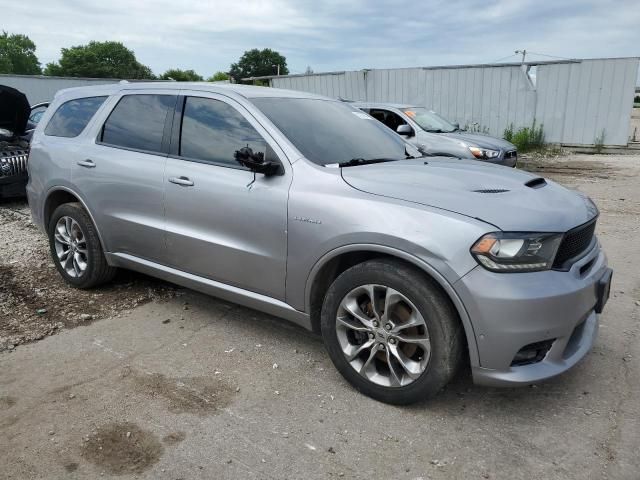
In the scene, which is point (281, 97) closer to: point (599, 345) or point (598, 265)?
point (598, 265)

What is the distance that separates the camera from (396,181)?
3023mm

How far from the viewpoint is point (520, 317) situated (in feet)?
8.21

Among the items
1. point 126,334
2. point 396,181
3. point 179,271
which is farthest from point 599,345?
point 126,334

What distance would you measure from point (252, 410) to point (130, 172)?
2.13m

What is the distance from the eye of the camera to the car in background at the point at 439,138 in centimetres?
960

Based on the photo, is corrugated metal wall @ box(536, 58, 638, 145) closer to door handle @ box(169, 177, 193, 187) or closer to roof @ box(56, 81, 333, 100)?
roof @ box(56, 81, 333, 100)

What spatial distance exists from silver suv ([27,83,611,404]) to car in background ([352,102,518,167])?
A: 572 cm

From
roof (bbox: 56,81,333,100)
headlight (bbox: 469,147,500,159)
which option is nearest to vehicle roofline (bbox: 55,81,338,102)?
roof (bbox: 56,81,333,100)

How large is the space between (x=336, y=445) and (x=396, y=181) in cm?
147

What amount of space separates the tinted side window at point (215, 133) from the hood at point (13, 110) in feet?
17.2

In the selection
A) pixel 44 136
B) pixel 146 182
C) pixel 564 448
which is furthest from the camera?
pixel 44 136

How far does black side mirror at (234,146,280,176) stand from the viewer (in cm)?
320

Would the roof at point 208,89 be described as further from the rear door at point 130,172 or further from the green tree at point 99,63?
the green tree at point 99,63

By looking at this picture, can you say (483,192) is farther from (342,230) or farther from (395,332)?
(395,332)
